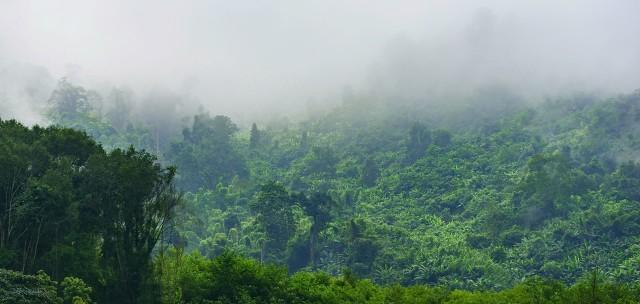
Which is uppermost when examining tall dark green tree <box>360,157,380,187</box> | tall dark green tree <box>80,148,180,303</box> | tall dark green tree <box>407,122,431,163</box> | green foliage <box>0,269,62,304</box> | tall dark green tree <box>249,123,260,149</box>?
tall dark green tree <box>249,123,260,149</box>

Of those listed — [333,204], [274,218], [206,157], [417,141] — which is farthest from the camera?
[206,157]

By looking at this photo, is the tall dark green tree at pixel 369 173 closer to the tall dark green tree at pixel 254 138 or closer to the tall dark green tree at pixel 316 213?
the tall dark green tree at pixel 316 213

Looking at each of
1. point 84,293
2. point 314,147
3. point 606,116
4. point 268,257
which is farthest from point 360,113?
point 84,293

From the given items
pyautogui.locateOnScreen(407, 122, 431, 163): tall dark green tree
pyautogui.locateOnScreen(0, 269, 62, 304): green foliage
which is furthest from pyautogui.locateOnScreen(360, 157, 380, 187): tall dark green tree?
pyautogui.locateOnScreen(0, 269, 62, 304): green foliage

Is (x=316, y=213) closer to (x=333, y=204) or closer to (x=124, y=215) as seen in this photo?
(x=333, y=204)

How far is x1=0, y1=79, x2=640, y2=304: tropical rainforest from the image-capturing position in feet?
166

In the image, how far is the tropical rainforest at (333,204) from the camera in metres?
50.5

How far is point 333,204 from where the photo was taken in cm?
10800

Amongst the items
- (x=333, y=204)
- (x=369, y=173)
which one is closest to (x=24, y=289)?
(x=333, y=204)

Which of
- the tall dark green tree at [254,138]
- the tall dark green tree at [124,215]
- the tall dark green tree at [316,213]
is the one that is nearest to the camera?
the tall dark green tree at [124,215]

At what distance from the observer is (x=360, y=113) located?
156 meters

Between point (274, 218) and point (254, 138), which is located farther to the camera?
point (254, 138)

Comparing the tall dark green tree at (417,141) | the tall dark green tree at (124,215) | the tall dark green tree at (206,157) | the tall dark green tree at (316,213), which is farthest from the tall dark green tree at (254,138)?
the tall dark green tree at (124,215)

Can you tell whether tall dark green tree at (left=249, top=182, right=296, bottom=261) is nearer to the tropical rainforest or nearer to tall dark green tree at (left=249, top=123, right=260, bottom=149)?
the tropical rainforest
